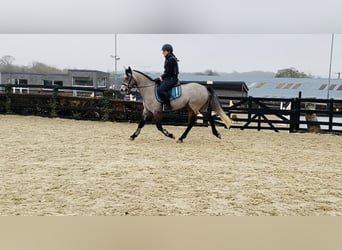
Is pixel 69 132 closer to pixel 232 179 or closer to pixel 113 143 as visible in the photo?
pixel 113 143

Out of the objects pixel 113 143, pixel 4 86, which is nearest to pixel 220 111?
pixel 113 143

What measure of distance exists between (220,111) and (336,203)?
86.8 inches

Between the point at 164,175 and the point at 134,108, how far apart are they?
3427mm

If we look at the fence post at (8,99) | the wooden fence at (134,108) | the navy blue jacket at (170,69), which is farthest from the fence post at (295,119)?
the fence post at (8,99)

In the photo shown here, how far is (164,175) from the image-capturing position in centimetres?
229

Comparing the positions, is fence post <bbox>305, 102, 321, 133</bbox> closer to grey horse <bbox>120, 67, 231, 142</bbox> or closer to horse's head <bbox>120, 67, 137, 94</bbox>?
grey horse <bbox>120, 67, 231, 142</bbox>

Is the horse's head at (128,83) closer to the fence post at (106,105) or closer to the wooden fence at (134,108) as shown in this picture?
the wooden fence at (134,108)

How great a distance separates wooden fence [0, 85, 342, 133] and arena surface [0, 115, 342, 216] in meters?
0.85

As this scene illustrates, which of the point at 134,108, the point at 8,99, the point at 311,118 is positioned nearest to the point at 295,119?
the point at 311,118

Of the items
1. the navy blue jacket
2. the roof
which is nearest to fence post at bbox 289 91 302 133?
the navy blue jacket

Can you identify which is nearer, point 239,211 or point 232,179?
point 239,211

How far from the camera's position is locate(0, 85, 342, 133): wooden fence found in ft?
Answer: 16.6

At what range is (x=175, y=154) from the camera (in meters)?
3.08

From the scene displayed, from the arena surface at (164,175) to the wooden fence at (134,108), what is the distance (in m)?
0.85
